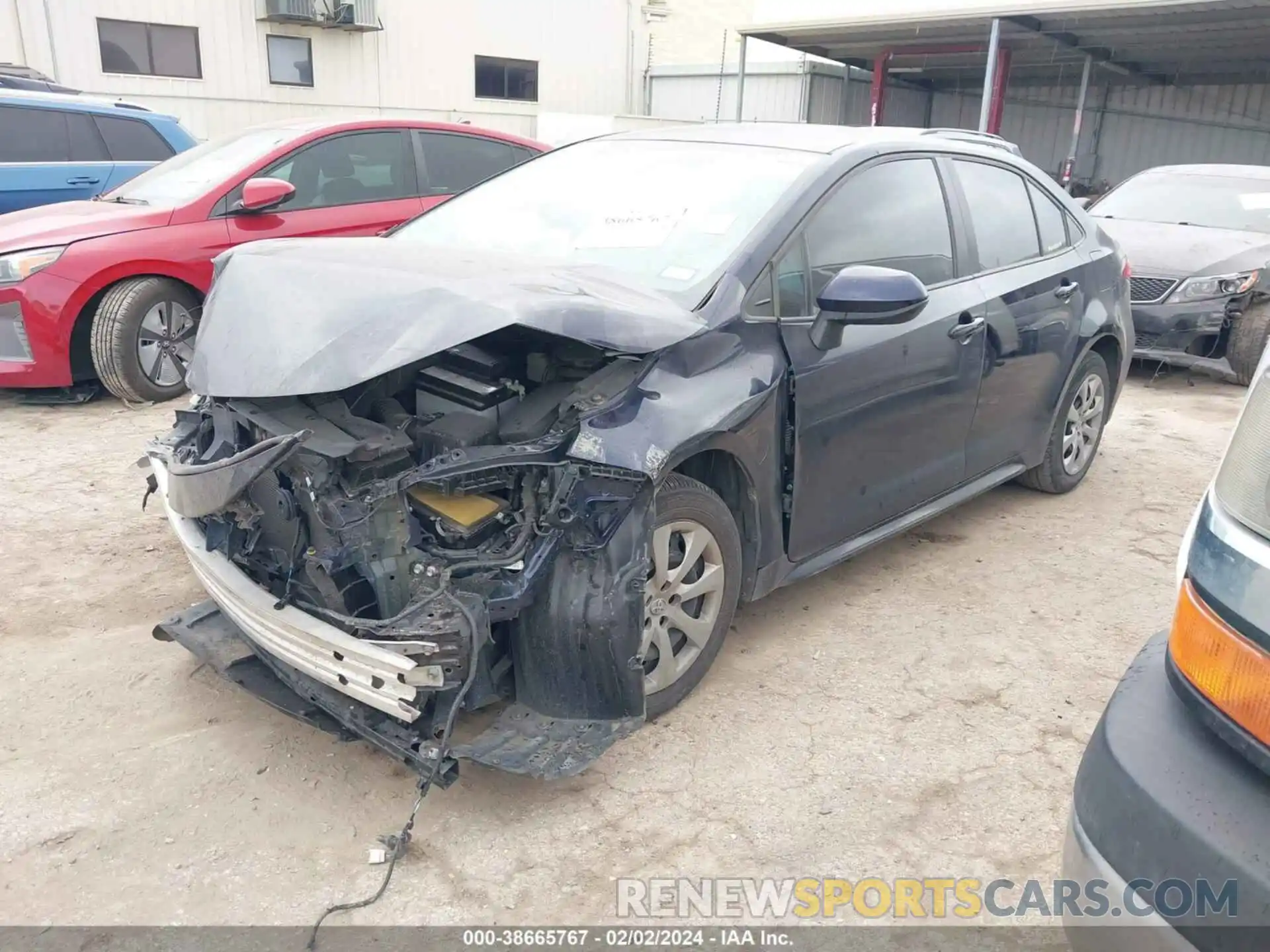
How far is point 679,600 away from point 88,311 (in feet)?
14.9

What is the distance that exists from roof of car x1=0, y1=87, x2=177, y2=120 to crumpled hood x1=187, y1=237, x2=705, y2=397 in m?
5.84

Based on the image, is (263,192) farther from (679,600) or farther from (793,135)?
(679,600)

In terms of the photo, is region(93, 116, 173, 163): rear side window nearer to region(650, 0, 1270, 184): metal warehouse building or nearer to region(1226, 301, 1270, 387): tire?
region(1226, 301, 1270, 387): tire

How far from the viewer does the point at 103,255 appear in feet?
18.4

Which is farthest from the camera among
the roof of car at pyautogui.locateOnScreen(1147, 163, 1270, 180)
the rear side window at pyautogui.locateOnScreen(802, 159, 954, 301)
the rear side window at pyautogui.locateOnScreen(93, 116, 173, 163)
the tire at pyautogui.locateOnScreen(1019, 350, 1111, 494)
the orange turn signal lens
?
the roof of car at pyautogui.locateOnScreen(1147, 163, 1270, 180)

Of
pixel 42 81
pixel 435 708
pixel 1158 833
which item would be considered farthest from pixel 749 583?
pixel 42 81

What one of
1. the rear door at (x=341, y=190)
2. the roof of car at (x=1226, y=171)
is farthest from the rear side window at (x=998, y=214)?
the roof of car at (x=1226, y=171)

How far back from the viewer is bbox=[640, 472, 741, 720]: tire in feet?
9.00

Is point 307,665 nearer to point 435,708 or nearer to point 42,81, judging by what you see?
point 435,708

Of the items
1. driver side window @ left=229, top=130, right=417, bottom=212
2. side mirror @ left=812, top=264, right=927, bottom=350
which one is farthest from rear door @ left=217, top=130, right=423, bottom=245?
side mirror @ left=812, top=264, right=927, bottom=350

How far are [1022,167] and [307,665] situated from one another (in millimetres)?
3670

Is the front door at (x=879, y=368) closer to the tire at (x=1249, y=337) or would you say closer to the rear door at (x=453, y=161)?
the rear door at (x=453, y=161)

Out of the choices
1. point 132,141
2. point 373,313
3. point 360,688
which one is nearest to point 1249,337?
point 373,313

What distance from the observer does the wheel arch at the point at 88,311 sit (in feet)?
18.4
